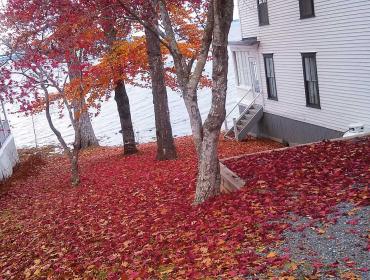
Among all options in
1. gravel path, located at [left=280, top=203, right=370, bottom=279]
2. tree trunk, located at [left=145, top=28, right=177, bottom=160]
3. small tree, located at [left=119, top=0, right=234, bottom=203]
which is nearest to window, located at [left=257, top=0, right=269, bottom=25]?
tree trunk, located at [left=145, top=28, right=177, bottom=160]

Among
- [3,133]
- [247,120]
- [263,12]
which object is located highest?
[263,12]

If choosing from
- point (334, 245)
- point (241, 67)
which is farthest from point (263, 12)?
point (334, 245)

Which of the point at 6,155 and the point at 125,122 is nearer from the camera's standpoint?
the point at 6,155

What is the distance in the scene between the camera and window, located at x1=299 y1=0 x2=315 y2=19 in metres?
16.7

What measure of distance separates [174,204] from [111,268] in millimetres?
3205

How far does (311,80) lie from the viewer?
1794 centimetres

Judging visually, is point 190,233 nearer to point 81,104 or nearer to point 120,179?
point 120,179

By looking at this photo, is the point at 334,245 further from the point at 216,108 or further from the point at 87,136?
the point at 87,136

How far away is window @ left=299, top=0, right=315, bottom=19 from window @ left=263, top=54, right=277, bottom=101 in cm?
378

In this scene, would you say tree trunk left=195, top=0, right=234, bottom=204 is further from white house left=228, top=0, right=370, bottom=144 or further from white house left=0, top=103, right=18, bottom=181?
white house left=0, top=103, right=18, bottom=181

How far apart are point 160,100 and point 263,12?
7.69 metres

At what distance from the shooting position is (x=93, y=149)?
27.0 meters

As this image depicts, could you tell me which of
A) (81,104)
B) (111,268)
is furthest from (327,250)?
(81,104)

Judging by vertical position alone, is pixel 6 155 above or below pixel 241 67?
below
